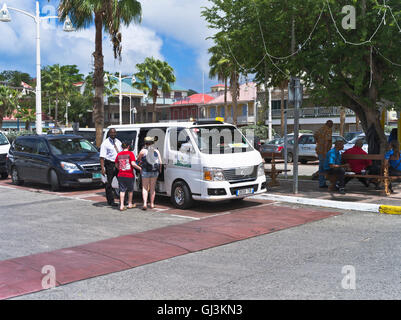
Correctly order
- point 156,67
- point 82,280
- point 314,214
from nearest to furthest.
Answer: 1. point 82,280
2. point 314,214
3. point 156,67

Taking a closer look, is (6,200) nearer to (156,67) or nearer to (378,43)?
(378,43)

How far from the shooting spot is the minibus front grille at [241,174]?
34.0ft

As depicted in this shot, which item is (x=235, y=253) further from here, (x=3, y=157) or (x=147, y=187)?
(x=3, y=157)

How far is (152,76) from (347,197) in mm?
42020

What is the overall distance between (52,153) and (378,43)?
375 inches

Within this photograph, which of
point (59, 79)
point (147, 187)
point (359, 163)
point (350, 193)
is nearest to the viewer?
point (147, 187)

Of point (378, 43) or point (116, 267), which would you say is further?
point (378, 43)

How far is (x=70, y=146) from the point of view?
1517 cm

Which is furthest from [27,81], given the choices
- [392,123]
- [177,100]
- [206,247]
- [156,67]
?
[206,247]

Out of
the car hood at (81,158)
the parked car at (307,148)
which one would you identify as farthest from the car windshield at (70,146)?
the parked car at (307,148)

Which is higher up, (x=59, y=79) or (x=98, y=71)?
(x=59, y=79)

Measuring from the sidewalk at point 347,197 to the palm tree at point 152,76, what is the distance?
128ft

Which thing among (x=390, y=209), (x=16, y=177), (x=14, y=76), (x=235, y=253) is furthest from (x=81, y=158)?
(x=14, y=76)

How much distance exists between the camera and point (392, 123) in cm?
4841
